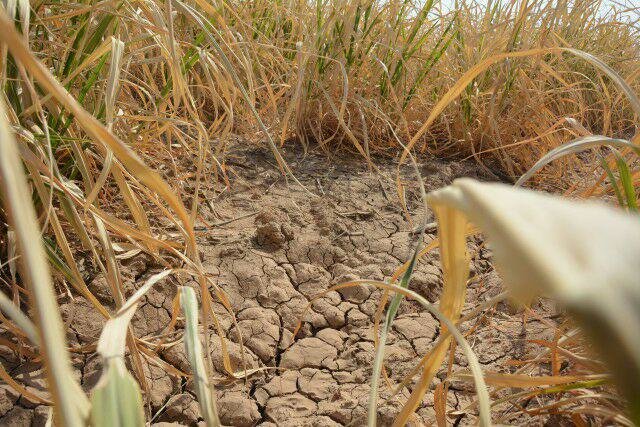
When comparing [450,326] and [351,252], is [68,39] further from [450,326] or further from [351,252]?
[450,326]

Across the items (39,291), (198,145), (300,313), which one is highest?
(39,291)

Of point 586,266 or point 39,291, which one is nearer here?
point 586,266

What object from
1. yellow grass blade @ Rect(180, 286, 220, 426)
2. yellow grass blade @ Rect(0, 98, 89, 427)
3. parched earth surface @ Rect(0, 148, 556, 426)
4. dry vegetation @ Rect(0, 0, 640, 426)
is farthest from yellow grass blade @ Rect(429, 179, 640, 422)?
parched earth surface @ Rect(0, 148, 556, 426)

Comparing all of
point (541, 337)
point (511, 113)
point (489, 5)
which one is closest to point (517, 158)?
point (511, 113)

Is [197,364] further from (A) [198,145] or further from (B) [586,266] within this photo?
(A) [198,145]

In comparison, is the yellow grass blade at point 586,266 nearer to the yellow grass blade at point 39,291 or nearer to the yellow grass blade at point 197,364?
the yellow grass blade at point 39,291

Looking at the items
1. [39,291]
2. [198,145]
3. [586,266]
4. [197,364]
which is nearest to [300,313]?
[198,145]
